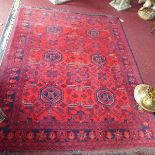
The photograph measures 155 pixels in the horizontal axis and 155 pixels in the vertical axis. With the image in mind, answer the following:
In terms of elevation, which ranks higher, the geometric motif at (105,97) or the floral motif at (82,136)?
the geometric motif at (105,97)

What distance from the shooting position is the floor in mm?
2686

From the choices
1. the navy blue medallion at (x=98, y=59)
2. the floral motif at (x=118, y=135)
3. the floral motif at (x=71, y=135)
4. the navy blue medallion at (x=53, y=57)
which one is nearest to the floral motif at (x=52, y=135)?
the floral motif at (x=71, y=135)

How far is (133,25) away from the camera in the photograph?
3297mm

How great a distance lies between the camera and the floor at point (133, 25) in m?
2.69

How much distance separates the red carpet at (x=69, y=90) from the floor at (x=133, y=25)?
14 centimetres

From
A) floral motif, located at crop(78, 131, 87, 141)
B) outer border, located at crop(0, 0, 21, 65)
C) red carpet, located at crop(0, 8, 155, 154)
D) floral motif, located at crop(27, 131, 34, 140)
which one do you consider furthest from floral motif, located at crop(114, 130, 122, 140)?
outer border, located at crop(0, 0, 21, 65)

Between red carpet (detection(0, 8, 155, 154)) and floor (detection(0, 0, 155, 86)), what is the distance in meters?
0.14

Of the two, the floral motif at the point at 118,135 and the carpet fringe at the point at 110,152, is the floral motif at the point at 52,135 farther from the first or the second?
the floral motif at the point at 118,135

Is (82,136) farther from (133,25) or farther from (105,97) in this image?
(133,25)

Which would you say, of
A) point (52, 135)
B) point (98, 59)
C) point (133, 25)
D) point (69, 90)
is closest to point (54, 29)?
point (98, 59)

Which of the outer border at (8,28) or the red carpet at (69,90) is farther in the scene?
the outer border at (8,28)

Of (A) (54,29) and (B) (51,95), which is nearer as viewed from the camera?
(B) (51,95)

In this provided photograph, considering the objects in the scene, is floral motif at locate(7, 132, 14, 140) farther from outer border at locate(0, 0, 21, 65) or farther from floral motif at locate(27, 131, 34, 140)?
outer border at locate(0, 0, 21, 65)

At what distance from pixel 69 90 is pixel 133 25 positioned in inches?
65.5
